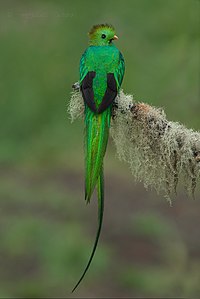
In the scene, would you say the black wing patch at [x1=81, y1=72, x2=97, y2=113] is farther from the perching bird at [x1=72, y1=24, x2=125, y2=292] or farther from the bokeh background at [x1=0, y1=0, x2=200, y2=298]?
the bokeh background at [x1=0, y1=0, x2=200, y2=298]

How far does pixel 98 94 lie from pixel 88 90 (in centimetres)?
5

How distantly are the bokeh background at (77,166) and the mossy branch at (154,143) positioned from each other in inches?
159

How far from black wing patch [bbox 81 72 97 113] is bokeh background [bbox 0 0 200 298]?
14.3 ft

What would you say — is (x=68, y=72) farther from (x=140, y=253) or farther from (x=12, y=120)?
(x=140, y=253)

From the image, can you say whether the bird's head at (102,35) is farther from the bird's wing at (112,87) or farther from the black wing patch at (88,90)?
the black wing patch at (88,90)

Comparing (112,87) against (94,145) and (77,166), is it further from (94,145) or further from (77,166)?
(77,166)

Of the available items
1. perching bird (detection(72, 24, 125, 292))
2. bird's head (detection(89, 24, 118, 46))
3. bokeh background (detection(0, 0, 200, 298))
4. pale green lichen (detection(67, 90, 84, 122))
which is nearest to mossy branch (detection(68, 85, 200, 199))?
pale green lichen (detection(67, 90, 84, 122))

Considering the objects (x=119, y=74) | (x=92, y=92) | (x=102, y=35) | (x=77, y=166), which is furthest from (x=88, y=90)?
(x=77, y=166)

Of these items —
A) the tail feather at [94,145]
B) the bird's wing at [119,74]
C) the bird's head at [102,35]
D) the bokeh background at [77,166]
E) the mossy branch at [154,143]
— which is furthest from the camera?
the bokeh background at [77,166]

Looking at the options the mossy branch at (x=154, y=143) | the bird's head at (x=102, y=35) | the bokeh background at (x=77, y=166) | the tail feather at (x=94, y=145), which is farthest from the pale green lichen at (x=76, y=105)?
the bokeh background at (x=77, y=166)

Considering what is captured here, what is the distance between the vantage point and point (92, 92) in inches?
185

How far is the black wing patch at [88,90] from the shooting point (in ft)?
15.3

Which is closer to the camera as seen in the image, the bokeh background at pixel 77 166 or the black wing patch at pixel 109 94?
the black wing patch at pixel 109 94

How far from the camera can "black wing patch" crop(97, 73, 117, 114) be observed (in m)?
4.64
